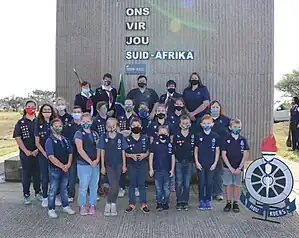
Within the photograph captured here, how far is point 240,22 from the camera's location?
10.2 m

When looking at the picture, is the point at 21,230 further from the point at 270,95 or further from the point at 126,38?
the point at 270,95

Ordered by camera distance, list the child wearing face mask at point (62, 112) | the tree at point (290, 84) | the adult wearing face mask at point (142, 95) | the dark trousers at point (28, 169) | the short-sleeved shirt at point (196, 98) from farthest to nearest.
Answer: the tree at point (290, 84)
the adult wearing face mask at point (142, 95)
the short-sleeved shirt at point (196, 98)
the child wearing face mask at point (62, 112)
the dark trousers at point (28, 169)

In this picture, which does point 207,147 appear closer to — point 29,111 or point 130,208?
point 130,208

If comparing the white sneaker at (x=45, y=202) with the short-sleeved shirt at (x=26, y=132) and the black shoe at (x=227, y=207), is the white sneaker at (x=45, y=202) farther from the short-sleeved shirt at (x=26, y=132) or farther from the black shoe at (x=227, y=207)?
the black shoe at (x=227, y=207)

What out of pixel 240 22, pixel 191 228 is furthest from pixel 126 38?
pixel 191 228

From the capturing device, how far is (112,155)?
7395 millimetres

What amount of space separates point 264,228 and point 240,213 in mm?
883

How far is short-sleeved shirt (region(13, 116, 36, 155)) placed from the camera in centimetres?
789

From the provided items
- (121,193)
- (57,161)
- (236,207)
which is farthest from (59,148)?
(236,207)

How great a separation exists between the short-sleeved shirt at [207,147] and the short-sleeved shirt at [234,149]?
0.59 ft

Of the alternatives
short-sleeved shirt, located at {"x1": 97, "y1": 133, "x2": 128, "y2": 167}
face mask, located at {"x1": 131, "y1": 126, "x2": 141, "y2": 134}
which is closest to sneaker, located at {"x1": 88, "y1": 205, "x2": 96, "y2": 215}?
short-sleeved shirt, located at {"x1": 97, "y1": 133, "x2": 128, "y2": 167}

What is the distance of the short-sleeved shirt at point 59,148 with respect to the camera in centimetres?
728

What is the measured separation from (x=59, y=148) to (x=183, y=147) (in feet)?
6.80

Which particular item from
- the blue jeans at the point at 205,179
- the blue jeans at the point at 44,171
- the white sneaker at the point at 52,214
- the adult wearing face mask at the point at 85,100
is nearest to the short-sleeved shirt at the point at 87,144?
the blue jeans at the point at 44,171
